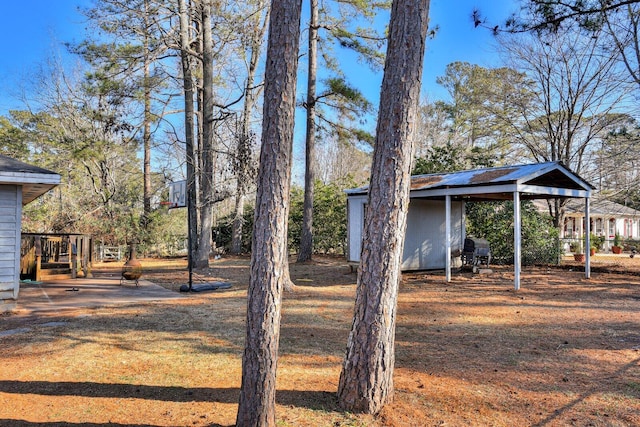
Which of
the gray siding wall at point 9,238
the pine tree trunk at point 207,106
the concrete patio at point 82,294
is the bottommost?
the concrete patio at point 82,294

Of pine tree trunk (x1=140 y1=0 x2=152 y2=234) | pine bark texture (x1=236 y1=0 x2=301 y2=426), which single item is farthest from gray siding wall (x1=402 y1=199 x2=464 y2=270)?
pine bark texture (x1=236 y1=0 x2=301 y2=426)

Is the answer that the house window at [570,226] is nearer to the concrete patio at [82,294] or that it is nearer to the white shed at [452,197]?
the white shed at [452,197]

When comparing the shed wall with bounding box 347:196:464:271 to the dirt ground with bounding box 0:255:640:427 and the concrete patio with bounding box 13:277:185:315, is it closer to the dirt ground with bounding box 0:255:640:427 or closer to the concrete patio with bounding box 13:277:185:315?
the dirt ground with bounding box 0:255:640:427

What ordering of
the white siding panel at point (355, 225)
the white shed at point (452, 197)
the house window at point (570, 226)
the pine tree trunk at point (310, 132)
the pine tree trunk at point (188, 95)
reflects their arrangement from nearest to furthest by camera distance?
the white shed at point (452, 197)
the white siding panel at point (355, 225)
the pine tree trunk at point (188, 95)
the pine tree trunk at point (310, 132)
the house window at point (570, 226)

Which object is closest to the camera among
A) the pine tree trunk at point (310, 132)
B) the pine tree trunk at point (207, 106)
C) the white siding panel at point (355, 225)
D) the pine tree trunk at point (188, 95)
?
the white siding panel at point (355, 225)

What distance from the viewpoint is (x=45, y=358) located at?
455 centimetres

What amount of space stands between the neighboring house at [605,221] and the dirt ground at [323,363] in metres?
20.7

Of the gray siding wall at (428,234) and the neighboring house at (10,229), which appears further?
the gray siding wall at (428,234)

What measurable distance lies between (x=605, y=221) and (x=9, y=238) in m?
32.7

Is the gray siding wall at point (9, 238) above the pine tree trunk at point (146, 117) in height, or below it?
below

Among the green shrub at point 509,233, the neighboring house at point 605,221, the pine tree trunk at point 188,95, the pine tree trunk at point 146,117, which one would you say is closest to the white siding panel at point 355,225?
the pine tree trunk at point 188,95

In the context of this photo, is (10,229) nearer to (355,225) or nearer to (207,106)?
(207,106)

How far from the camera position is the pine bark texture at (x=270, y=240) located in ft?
9.45

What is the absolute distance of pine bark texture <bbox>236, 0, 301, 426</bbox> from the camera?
9.45 ft
